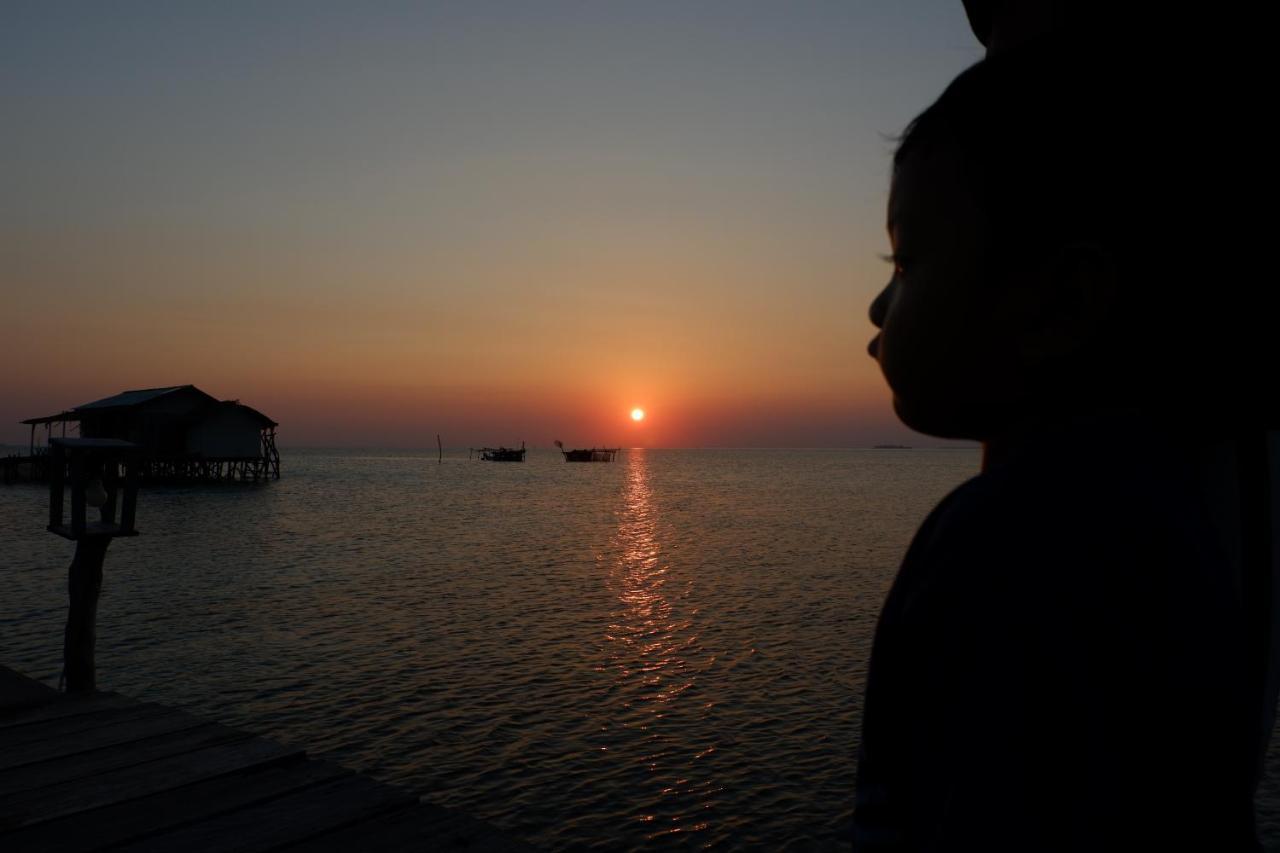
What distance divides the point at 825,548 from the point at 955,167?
31.4 m

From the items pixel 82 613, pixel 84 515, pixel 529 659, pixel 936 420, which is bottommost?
pixel 529 659

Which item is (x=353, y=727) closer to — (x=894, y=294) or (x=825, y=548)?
(x=894, y=294)

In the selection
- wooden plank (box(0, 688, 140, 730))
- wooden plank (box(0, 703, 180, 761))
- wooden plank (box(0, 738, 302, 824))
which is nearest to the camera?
wooden plank (box(0, 738, 302, 824))

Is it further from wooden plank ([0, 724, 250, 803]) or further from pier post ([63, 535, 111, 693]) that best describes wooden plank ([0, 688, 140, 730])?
pier post ([63, 535, 111, 693])

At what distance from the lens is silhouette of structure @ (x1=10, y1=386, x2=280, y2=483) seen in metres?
51.1

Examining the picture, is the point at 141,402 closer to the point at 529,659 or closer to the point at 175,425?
the point at 175,425

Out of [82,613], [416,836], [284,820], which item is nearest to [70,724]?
[284,820]

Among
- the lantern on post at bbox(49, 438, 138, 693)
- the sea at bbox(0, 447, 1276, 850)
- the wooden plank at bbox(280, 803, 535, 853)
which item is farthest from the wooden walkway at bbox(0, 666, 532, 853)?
the sea at bbox(0, 447, 1276, 850)

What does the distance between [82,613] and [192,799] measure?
4629mm

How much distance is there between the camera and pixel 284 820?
375cm

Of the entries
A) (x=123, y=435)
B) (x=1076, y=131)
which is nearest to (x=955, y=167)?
(x=1076, y=131)

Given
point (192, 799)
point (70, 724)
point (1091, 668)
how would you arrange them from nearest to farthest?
point (1091, 668)
point (192, 799)
point (70, 724)

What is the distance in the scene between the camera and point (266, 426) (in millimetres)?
58656

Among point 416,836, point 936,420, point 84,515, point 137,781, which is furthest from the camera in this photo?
point 84,515
